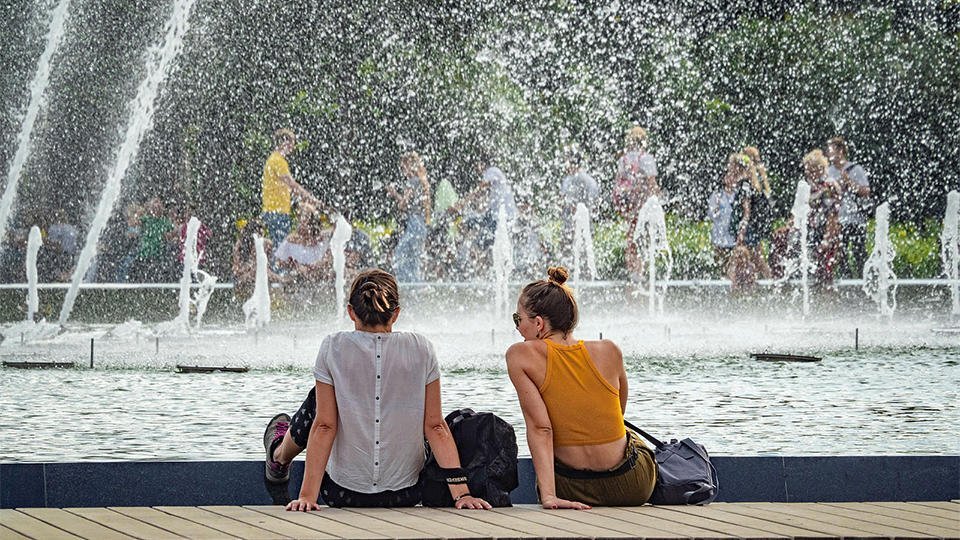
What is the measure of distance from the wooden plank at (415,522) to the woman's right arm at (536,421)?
339 millimetres

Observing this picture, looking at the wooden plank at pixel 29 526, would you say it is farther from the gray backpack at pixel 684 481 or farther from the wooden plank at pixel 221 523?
the gray backpack at pixel 684 481

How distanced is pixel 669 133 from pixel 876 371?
16.5 feet

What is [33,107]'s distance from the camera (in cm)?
1238

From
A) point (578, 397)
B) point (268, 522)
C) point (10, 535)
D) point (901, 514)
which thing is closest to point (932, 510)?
point (901, 514)

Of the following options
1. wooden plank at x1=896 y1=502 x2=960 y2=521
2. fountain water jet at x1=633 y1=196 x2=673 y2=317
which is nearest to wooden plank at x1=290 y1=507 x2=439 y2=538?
wooden plank at x1=896 y1=502 x2=960 y2=521

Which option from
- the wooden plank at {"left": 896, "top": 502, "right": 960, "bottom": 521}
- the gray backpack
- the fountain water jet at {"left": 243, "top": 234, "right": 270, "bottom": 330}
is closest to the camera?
the wooden plank at {"left": 896, "top": 502, "right": 960, "bottom": 521}

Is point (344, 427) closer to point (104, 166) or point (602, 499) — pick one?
point (602, 499)

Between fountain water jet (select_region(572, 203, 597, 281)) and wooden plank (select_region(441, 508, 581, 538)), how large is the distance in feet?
29.9

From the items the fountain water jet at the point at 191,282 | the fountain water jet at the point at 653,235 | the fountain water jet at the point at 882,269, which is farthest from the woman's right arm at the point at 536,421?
the fountain water jet at the point at 882,269

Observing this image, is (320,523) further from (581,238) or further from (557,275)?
(581,238)

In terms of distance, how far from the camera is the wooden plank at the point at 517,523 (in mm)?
3015

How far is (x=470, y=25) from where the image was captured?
499 inches

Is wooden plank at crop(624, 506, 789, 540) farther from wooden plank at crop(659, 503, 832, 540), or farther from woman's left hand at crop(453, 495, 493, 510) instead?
woman's left hand at crop(453, 495, 493, 510)

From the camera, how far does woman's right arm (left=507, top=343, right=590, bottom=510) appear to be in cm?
347
